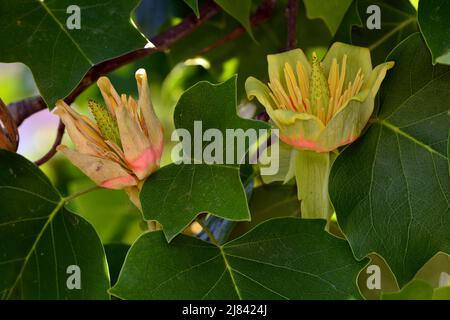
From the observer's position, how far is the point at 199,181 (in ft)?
2.43

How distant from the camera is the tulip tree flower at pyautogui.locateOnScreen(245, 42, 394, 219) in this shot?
754 millimetres

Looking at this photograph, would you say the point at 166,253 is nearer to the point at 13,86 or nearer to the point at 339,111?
the point at 339,111

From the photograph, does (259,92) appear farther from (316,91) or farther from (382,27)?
(382,27)

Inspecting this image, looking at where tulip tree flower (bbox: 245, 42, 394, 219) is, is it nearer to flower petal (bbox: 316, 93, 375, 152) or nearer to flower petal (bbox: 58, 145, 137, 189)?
flower petal (bbox: 316, 93, 375, 152)

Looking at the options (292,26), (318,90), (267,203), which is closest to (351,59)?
(318,90)

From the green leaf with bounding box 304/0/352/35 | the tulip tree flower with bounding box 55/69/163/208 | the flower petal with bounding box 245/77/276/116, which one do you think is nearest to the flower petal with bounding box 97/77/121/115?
the tulip tree flower with bounding box 55/69/163/208

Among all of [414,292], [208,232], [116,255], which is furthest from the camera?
[116,255]

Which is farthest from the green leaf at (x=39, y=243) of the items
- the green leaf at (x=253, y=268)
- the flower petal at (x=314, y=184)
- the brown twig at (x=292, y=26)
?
the brown twig at (x=292, y=26)

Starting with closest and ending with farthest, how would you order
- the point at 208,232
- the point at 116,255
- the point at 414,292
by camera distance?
1. the point at 414,292
2. the point at 208,232
3. the point at 116,255

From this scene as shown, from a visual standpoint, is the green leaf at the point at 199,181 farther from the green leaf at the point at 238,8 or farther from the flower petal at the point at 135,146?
the green leaf at the point at 238,8

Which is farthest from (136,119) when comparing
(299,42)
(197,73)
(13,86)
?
(13,86)

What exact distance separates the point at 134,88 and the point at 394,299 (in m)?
0.80

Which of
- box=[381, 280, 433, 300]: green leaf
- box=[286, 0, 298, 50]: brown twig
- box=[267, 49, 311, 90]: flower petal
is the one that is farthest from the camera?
box=[286, 0, 298, 50]: brown twig

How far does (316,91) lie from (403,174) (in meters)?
0.11
